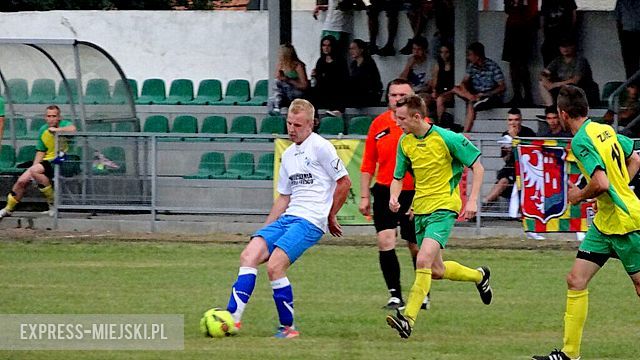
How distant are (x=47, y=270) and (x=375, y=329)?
537 centimetres

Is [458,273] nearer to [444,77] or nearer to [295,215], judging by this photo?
[295,215]

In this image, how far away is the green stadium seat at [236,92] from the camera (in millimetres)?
24531

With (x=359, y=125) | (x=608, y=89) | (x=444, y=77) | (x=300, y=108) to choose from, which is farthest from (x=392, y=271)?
(x=608, y=89)

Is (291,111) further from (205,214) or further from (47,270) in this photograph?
(205,214)

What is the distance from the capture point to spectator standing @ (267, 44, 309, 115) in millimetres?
21781

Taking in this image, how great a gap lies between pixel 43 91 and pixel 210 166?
11.1 feet

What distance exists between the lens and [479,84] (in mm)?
20781

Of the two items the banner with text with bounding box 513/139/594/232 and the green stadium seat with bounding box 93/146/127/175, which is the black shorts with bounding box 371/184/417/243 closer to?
the banner with text with bounding box 513/139/594/232

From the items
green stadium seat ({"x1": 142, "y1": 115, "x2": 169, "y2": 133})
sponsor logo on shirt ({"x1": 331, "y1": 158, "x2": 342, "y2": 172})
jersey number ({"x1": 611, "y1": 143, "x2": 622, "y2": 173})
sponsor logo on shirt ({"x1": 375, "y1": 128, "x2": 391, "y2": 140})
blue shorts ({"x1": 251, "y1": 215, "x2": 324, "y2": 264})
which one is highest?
green stadium seat ({"x1": 142, "y1": 115, "x2": 169, "y2": 133})

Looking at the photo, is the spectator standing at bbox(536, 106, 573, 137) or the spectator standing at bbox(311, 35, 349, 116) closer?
the spectator standing at bbox(536, 106, 573, 137)

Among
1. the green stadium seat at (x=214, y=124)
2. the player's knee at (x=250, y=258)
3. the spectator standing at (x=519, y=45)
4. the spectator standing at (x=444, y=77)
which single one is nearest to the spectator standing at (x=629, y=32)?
the spectator standing at (x=519, y=45)

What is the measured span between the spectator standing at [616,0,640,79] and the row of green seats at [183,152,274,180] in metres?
5.97

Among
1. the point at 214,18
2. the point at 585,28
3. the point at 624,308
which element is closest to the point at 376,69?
the point at 585,28

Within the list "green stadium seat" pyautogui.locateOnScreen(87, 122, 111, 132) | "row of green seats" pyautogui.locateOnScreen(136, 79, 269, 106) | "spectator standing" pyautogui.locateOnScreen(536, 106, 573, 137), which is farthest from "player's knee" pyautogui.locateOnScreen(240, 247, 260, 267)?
"row of green seats" pyautogui.locateOnScreen(136, 79, 269, 106)
